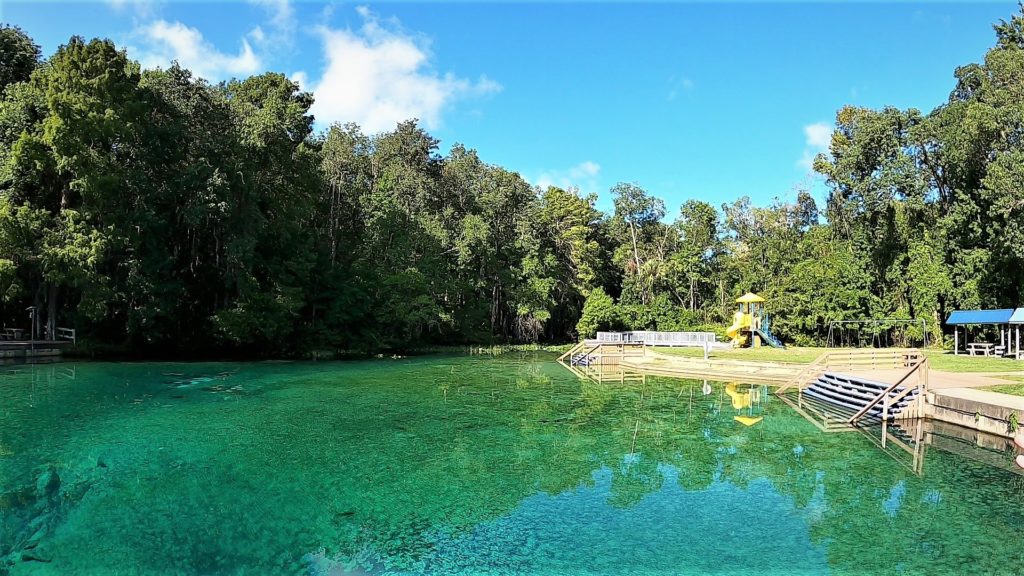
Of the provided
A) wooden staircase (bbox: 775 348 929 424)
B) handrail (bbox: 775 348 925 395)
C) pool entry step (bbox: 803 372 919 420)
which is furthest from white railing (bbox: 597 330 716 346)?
pool entry step (bbox: 803 372 919 420)

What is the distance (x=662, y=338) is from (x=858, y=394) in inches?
807

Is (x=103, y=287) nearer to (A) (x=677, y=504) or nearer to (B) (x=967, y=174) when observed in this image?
(A) (x=677, y=504)

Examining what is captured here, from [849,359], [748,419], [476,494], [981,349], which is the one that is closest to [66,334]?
[476,494]

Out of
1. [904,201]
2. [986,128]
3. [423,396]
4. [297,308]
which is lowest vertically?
[423,396]

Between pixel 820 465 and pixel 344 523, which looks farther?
pixel 820 465

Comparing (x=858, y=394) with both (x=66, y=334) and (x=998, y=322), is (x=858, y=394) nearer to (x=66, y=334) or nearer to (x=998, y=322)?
(x=998, y=322)

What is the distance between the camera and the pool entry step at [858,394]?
13927 mm

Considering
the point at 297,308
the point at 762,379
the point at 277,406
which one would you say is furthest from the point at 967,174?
the point at 297,308

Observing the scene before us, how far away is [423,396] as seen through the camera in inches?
726

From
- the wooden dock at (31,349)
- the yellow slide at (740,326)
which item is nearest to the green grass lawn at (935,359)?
the yellow slide at (740,326)

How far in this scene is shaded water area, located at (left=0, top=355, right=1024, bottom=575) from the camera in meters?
6.46

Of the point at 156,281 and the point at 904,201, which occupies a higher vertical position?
the point at 904,201

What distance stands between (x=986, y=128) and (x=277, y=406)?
31066 millimetres

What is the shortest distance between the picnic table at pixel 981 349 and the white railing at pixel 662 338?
1174 cm
